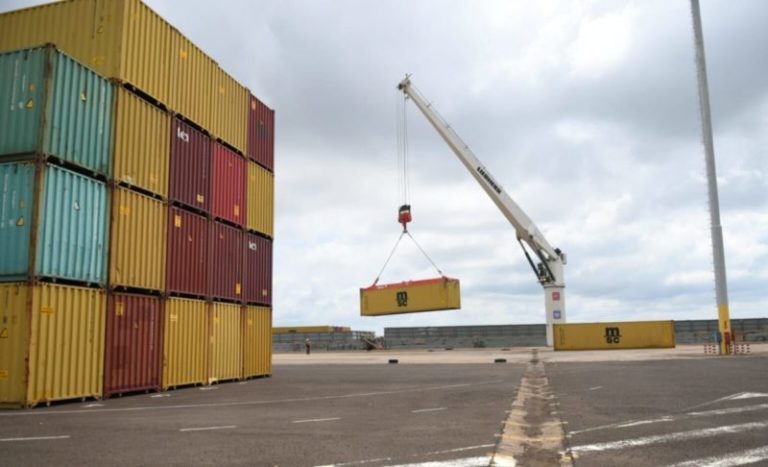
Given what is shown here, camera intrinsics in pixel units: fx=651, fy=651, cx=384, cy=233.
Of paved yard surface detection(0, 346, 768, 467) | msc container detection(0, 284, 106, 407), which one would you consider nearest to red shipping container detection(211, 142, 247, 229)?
msc container detection(0, 284, 106, 407)

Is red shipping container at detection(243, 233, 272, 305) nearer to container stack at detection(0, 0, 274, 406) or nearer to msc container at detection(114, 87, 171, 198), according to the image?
container stack at detection(0, 0, 274, 406)

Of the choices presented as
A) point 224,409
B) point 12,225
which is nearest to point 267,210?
point 12,225

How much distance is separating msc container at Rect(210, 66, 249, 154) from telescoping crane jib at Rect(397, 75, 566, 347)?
23554mm

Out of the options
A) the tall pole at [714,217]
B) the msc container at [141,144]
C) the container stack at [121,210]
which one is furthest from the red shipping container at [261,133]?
the tall pole at [714,217]

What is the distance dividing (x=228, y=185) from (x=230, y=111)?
112 inches

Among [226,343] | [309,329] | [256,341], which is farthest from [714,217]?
[309,329]

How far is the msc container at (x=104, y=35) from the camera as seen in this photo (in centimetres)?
1812

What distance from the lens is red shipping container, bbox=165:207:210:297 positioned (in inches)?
771

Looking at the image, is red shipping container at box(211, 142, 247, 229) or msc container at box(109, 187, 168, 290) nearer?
msc container at box(109, 187, 168, 290)

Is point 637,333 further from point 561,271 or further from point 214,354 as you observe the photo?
point 214,354

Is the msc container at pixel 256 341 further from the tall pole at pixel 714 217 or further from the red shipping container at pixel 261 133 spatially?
the tall pole at pixel 714 217

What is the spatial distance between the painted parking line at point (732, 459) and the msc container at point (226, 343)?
1712 centimetres

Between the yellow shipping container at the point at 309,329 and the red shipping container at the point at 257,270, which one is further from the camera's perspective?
the yellow shipping container at the point at 309,329

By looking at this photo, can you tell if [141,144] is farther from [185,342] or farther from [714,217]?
[714,217]
